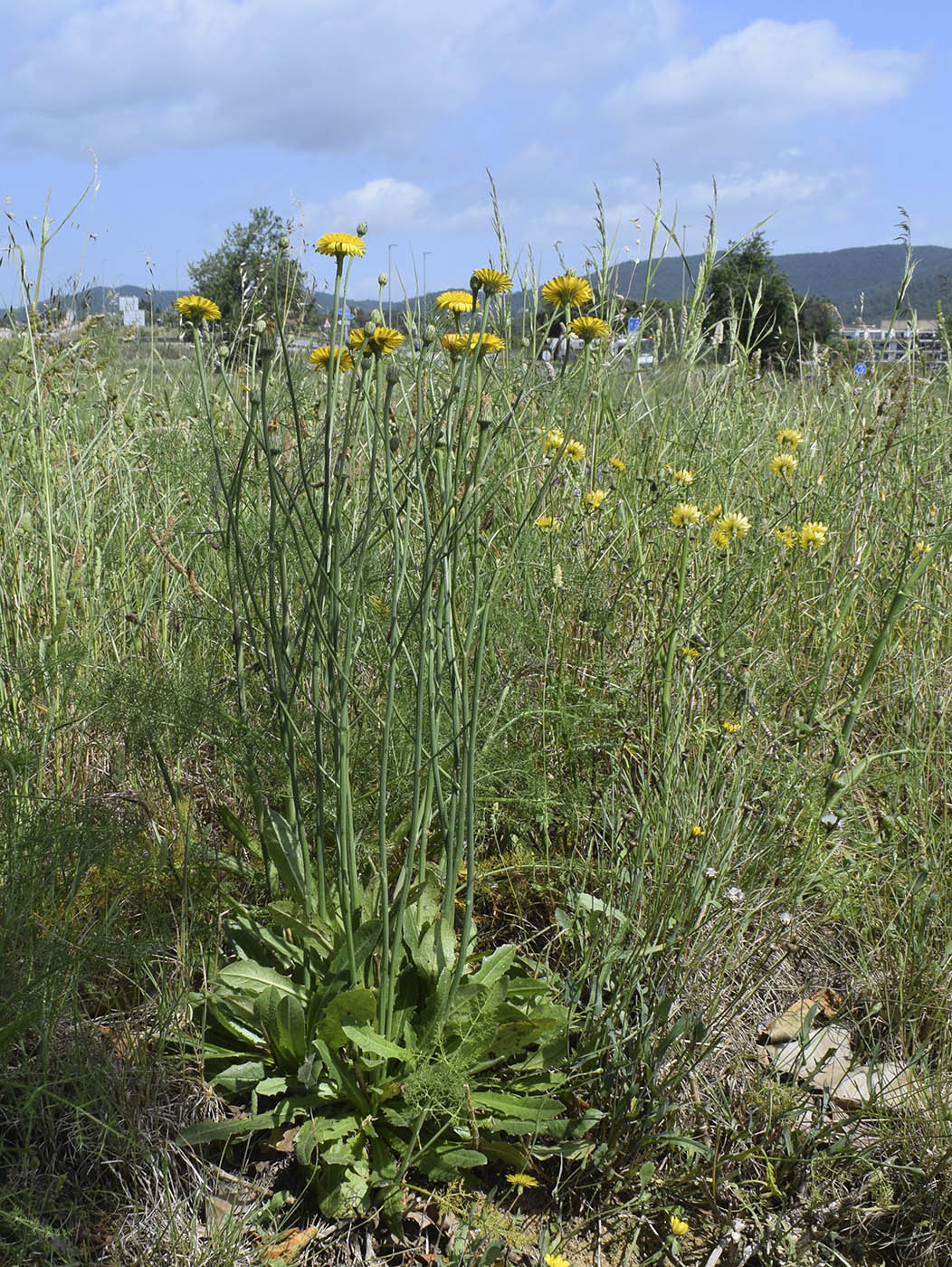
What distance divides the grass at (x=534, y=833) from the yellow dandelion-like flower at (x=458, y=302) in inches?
5.1

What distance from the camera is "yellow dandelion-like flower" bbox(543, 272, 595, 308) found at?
4.93 ft

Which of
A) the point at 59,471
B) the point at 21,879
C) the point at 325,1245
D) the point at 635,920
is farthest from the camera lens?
the point at 59,471

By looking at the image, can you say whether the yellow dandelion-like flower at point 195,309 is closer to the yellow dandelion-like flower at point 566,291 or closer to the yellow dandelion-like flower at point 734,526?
the yellow dandelion-like flower at point 566,291

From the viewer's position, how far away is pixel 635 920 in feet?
5.47

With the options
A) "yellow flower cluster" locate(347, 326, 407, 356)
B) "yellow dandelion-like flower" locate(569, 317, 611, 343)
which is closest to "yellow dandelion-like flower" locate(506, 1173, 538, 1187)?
"yellow flower cluster" locate(347, 326, 407, 356)

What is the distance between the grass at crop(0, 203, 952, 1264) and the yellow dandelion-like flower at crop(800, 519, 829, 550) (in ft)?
0.23

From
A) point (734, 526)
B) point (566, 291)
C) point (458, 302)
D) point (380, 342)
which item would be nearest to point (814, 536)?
point (734, 526)

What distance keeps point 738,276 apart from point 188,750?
2.99 meters

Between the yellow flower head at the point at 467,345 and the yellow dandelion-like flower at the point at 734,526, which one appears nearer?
the yellow flower head at the point at 467,345

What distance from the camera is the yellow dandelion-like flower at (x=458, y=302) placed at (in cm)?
132

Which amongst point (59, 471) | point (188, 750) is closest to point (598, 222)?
point (59, 471)

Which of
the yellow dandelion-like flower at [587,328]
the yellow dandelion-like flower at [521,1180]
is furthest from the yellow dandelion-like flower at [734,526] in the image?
the yellow dandelion-like flower at [521,1180]

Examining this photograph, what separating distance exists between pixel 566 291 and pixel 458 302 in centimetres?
27

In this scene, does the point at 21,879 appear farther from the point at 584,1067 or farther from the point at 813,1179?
the point at 813,1179
